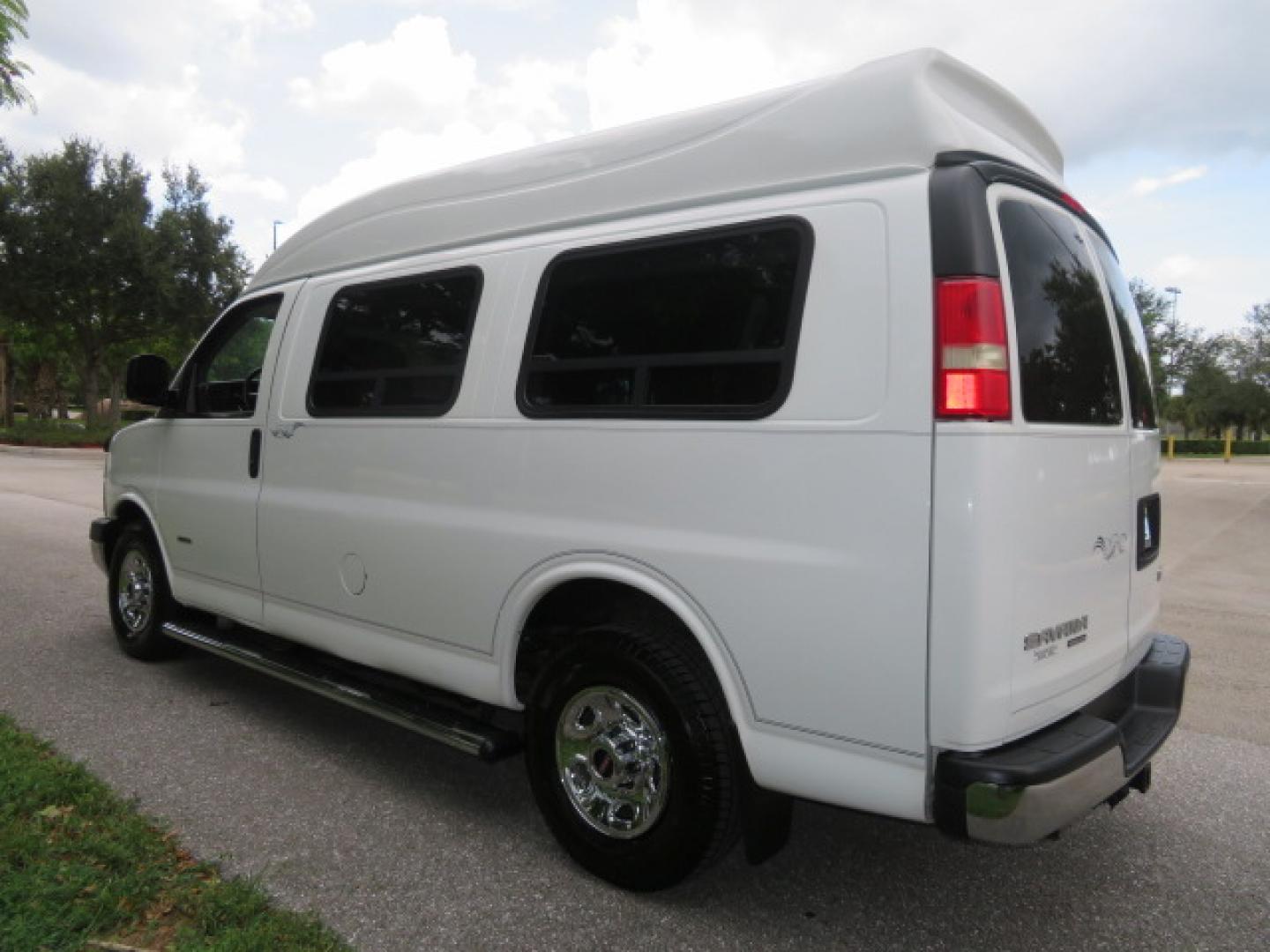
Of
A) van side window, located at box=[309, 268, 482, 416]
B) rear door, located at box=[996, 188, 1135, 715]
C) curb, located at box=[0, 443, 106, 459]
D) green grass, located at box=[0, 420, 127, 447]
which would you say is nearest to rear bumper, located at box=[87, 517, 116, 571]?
van side window, located at box=[309, 268, 482, 416]

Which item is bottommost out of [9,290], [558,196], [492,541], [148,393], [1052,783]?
[1052,783]

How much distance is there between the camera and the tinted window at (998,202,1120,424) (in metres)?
2.46

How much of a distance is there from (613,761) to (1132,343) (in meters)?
2.26

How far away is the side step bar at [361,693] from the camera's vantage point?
326cm

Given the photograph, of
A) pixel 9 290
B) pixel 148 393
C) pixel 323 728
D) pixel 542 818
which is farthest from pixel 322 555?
pixel 9 290

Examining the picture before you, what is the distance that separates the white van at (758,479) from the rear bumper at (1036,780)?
1 centimetres

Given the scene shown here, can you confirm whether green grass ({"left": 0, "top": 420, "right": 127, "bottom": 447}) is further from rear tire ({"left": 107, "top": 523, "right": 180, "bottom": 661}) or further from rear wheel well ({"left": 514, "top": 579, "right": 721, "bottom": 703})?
rear wheel well ({"left": 514, "top": 579, "right": 721, "bottom": 703})

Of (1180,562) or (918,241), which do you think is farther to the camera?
(1180,562)

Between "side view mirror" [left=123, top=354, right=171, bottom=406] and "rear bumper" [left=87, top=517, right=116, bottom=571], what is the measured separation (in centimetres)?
98

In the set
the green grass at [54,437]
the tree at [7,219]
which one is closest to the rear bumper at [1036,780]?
the green grass at [54,437]

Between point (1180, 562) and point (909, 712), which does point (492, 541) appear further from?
point (1180, 562)

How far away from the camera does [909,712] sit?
7.64 ft

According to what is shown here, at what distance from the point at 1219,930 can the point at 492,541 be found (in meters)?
2.53

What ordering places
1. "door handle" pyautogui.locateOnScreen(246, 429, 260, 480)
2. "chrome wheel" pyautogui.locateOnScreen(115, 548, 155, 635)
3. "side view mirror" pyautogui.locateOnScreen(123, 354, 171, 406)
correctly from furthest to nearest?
"chrome wheel" pyautogui.locateOnScreen(115, 548, 155, 635), "side view mirror" pyautogui.locateOnScreen(123, 354, 171, 406), "door handle" pyautogui.locateOnScreen(246, 429, 260, 480)
